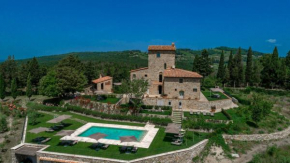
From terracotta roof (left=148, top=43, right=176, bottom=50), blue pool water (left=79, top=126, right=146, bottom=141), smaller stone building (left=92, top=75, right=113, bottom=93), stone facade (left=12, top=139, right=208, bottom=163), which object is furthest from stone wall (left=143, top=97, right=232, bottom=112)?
smaller stone building (left=92, top=75, right=113, bottom=93)

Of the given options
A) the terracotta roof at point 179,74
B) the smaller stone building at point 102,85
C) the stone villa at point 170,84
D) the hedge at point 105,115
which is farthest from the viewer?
the smaller stone building at point 102,85

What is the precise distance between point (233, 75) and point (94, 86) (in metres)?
36.8

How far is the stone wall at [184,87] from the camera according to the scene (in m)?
32.2

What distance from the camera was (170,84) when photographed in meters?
32.8

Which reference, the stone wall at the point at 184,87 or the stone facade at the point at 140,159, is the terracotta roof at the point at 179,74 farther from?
the stone facade at the point at 140,159

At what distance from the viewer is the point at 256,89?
49344 millimetres

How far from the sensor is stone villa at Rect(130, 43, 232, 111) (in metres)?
30.8

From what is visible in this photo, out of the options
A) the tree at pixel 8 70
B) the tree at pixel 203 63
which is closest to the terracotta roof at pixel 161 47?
the tree at pixel 203 63

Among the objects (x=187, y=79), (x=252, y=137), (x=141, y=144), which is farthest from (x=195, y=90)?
(x=141, y=144)

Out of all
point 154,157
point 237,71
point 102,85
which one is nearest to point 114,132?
Result: point 154,157

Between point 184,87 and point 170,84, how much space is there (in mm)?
2376

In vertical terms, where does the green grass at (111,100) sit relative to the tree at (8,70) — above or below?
below

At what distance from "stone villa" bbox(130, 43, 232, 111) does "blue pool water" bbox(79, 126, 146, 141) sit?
8593 mm

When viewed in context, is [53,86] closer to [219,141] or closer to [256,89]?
[219,141]
